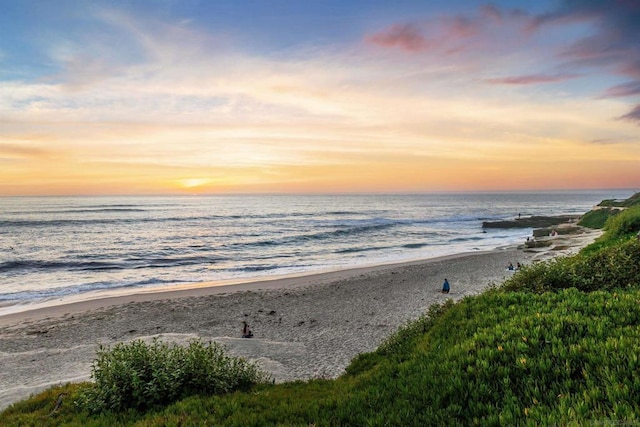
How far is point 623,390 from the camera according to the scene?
13.5 feet

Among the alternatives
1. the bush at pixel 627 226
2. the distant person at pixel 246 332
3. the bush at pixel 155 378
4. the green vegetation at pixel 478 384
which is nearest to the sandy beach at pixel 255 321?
the distant person at pixel 246 332

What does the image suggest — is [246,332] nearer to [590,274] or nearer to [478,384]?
[590,274]

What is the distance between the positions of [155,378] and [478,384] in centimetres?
602

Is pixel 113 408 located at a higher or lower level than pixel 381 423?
lower

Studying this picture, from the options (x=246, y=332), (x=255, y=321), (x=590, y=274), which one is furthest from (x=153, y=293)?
(x=590, y=274)

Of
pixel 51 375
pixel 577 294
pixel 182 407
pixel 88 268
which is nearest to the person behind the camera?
pixel 182 407

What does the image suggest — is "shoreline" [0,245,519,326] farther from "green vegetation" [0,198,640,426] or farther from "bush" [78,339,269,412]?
"bush" [78,339,269,412]

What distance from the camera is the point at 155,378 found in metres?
7.24

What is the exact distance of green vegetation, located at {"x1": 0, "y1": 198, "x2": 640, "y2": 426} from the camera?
14.5ft

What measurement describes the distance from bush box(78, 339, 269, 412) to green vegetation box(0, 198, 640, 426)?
98mm

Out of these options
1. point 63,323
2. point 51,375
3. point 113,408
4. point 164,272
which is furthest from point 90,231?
point 113,408

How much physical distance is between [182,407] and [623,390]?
6567 millimetres

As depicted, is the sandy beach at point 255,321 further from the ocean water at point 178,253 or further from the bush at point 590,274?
the bush at point 590,274

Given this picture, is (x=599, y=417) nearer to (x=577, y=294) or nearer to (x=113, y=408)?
(x=577, y=294)
